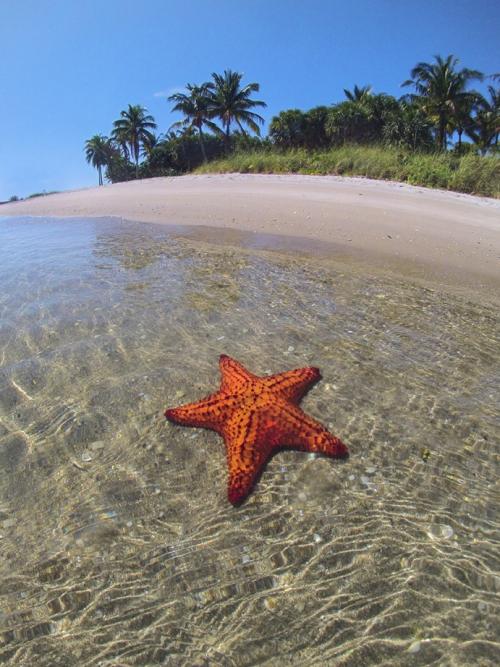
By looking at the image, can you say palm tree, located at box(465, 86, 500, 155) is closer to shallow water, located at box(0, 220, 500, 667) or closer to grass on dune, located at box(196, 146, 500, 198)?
grass on dune, located at box(196, 146, 500, 198)

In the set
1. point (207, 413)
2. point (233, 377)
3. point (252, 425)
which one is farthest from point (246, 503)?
point (233, 377)

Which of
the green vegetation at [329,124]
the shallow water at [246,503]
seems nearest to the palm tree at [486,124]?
the green vegetation at [329,124]

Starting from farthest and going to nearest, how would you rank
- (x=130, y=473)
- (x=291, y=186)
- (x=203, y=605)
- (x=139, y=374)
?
(x=291, y=186) → (x=139, y=374) → (x=130, y=473) → (x=203, y=605)

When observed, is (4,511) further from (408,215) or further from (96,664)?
(408,215)

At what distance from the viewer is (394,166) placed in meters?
18.3

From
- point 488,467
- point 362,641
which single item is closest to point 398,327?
point 488,467

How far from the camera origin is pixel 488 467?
→ 3.21 m

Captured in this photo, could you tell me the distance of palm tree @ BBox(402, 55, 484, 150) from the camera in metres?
37.0

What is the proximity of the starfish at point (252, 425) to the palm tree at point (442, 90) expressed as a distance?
1609 inches

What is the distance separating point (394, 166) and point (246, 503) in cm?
1858

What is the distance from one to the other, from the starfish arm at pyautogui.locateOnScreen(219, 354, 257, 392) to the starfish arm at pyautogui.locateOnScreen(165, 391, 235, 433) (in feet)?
0.46

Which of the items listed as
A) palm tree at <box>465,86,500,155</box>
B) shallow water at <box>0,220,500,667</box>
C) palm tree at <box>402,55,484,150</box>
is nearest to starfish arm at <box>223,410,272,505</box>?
shallow water at <box>0,220,500,667</box>

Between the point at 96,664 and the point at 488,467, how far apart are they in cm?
286

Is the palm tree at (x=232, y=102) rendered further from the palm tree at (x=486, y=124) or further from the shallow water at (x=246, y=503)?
the shallow water at (x=246, y=503)
